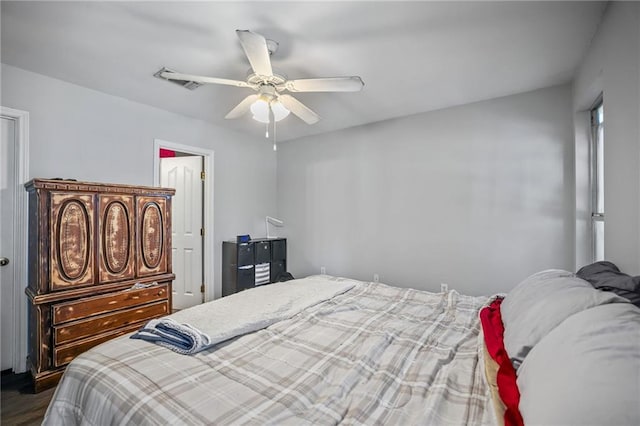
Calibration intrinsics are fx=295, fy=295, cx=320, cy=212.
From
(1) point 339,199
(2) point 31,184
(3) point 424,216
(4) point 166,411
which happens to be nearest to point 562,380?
(4) point 166,411

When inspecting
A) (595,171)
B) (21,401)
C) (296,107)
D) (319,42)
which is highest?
(319,42)

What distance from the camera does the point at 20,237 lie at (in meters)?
2.46

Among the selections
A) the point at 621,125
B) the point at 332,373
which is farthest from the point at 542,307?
the point at 621,125

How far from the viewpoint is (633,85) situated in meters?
1.42

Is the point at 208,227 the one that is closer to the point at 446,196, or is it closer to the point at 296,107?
the point at 296,107

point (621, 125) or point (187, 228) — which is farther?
point (187, 228)

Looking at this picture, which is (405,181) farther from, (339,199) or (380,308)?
(380,308)

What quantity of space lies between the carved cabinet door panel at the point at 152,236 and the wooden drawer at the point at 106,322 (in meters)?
0.33

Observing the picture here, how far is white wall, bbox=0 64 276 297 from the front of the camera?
2521 millimetres

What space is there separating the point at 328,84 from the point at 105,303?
2.53m

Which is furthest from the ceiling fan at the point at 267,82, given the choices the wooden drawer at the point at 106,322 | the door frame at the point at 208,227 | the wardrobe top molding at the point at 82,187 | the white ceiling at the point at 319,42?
the wooden drawer at the point at 106,322

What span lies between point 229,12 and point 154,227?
6.66ft

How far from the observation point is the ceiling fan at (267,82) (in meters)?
1.70

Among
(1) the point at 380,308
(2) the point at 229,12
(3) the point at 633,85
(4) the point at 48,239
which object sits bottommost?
(1) the point at 380,308
